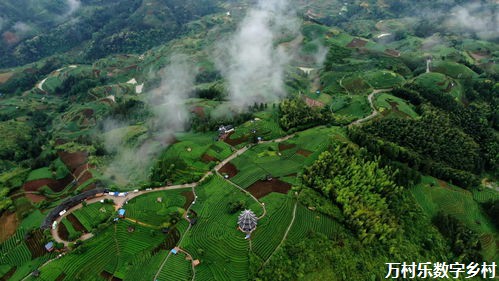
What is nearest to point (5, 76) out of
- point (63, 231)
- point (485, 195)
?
point (63, 231)

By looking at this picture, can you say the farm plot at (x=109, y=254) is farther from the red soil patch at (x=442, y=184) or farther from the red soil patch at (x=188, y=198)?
the red soil patch at (x=442, y=184)

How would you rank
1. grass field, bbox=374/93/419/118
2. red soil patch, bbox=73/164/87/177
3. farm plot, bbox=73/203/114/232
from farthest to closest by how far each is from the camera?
grass field, bbox=374/93/419/118 < red soil patch, bbox=73/164/87/177 < farm plot, bbox=73/203/114/232

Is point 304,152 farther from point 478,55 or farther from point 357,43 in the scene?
point 478,55

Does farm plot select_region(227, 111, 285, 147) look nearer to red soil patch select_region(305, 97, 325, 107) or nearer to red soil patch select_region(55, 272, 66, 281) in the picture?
red soil patch select_region(305, 97, 325, 107)

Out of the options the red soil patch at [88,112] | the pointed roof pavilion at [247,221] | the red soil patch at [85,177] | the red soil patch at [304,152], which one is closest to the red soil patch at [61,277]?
the red soil patch at [85,177]

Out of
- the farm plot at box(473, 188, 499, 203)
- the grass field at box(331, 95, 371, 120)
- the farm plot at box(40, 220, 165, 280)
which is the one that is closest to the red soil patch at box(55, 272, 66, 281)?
the farm plot at box(40, 220, 165, 280)
